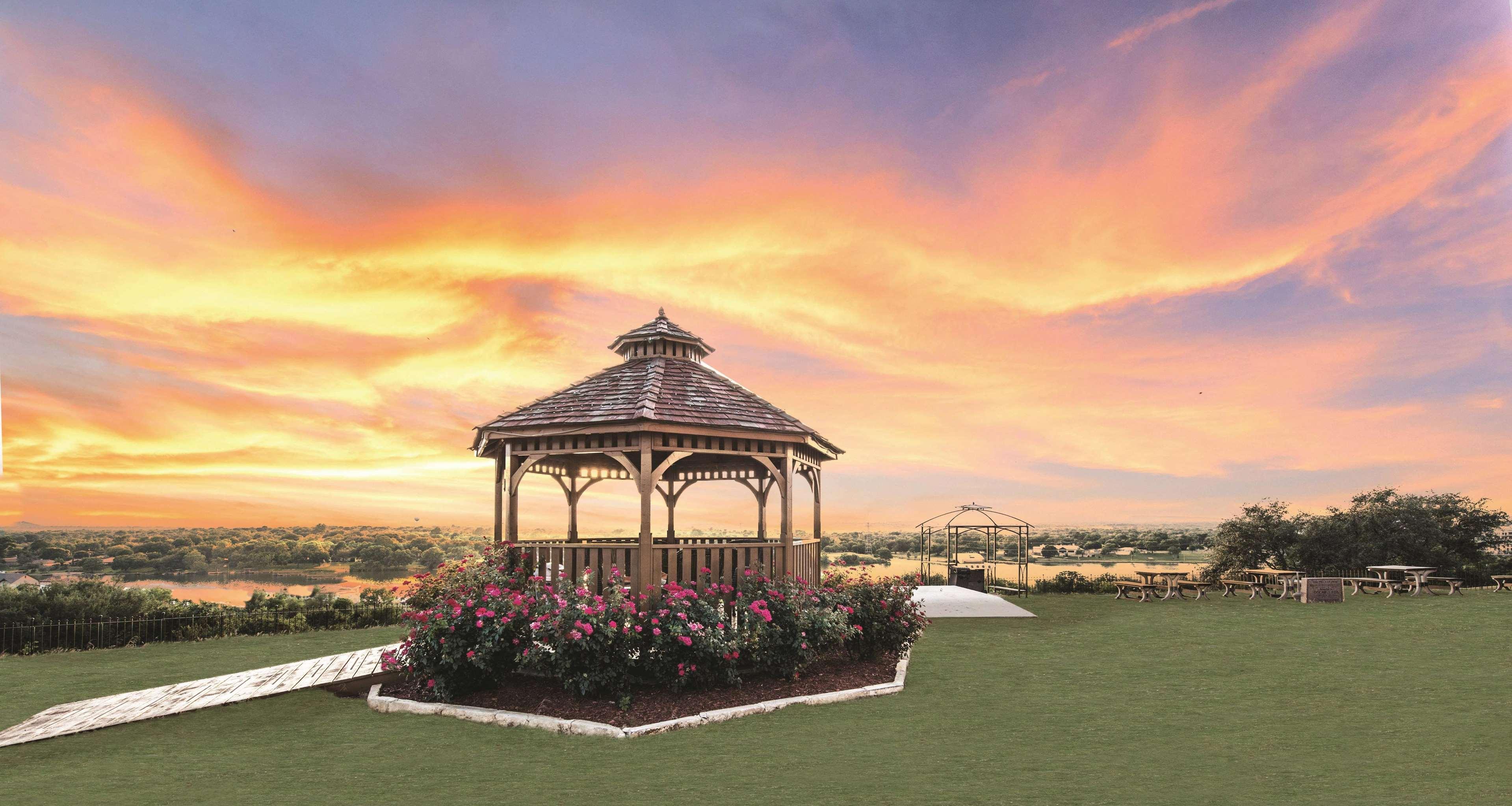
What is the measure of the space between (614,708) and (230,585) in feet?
47.0

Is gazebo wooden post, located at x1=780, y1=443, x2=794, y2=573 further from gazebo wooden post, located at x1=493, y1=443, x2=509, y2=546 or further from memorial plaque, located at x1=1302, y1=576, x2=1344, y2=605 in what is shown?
memorial plaque, located at x1=1302, y1=576, x2=1344, y2=605

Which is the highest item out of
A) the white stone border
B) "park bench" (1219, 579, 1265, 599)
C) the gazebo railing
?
the gazebo railing

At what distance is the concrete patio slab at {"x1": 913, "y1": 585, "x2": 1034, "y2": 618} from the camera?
1908cm

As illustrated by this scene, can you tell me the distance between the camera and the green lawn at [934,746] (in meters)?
6.41

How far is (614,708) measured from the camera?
9.02 meters

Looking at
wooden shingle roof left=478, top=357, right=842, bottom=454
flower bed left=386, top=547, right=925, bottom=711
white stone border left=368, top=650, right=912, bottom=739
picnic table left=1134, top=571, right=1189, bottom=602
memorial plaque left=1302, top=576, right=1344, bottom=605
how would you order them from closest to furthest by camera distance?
1. white stone border left=368, top=650, right=912, bottom=739
2. flower bed left=386, top=547, right=925, bottom=711
3. wooden shingle roof left=478, top=357, right=842, bottom=454
4. memorial plaque left=1302, top=576, right=1344, bottom=605
5. picnic table left=1134, top=571, right=1189, bottom=602

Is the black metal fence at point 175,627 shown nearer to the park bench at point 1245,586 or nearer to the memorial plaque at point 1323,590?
the park bench at point 1245,586

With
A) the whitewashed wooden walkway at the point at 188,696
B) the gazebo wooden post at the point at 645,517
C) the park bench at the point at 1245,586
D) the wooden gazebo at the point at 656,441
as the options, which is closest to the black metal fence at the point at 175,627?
the whitewashed wooden walkway at the point at 188,696

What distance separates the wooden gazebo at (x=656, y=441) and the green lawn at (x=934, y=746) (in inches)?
106

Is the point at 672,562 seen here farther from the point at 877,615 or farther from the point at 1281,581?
the point at 1281,581

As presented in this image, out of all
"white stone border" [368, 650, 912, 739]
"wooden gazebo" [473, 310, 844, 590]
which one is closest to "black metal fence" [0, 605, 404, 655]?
"wooden gazebo" [473, 310, 844, 590]

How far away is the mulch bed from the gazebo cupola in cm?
603

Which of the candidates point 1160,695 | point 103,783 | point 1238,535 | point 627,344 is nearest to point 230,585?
point 627,344

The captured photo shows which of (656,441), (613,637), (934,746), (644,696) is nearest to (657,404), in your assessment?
(656,441)
